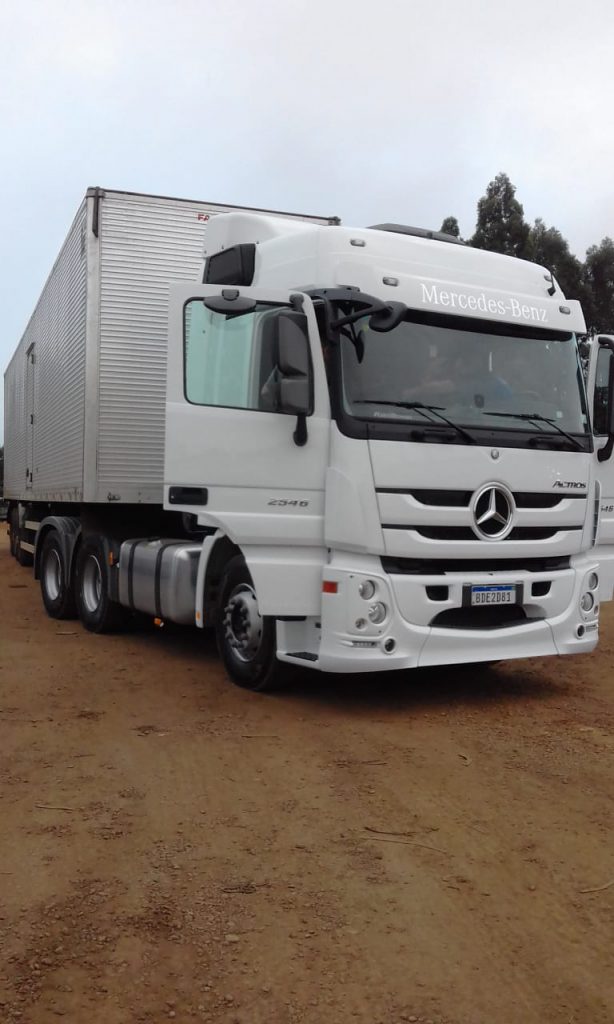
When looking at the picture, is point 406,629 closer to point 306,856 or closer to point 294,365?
point 294,365

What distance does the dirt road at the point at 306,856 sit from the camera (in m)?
3.29

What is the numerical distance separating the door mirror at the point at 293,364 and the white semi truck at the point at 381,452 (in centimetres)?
1

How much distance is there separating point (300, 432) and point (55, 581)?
236 inches

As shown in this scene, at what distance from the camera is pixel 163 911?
3.85 m

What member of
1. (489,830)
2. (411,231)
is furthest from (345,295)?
(489,830)

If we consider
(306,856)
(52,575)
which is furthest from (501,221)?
(306,856)

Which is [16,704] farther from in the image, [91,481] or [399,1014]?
[399,1014]

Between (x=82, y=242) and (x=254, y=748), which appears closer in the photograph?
(x=254, y=748)

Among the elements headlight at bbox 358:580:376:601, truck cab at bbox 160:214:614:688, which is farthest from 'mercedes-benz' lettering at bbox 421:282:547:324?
headlight at bbox 358:580:376:601

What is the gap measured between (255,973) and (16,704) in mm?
4410

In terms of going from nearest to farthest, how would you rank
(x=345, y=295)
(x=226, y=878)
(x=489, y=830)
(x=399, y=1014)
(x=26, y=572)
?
(x=399, y=1014) < (x=226, y=878) < (x=489, y=830) < (x=345, y=295) < (x=26, y=572)

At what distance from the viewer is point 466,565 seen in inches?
284

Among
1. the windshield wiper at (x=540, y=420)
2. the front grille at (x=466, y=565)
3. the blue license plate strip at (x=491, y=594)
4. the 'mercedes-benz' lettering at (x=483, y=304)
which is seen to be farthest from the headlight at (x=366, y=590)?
the 'mercedes-benz' lettering at (x=483, y=304)

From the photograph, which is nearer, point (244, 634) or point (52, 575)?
point (244, 634)
